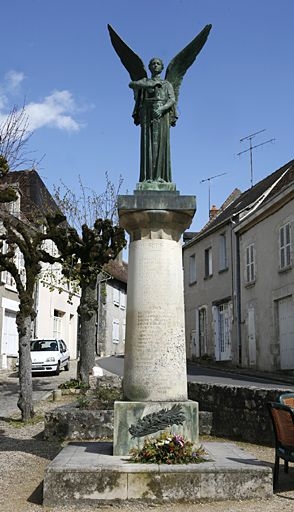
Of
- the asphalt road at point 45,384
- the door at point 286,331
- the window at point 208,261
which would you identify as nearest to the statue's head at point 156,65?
the asphalt road at point 45,384

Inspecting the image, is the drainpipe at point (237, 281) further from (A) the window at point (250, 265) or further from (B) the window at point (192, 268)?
(B) the window at point (192, 268)

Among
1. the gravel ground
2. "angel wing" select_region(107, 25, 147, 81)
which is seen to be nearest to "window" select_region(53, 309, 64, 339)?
the gravel ground

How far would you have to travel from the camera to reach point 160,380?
6.41 meters

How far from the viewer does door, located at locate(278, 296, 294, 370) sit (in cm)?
1864

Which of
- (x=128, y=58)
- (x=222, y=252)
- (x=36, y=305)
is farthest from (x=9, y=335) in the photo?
(x=128, y=58)

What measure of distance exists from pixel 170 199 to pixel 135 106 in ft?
4.85

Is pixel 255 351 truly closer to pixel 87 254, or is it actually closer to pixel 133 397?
pixel 87 254

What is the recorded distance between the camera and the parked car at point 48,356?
68.4 ft

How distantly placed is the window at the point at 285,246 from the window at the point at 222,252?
201 inches

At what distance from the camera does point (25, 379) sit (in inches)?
445

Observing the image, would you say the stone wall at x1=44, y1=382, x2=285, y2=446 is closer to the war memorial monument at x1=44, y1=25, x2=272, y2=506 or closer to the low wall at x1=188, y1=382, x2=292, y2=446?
the low wall at x1=188, y1=382, x2=292, y2=446

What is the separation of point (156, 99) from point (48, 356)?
15.6 metres

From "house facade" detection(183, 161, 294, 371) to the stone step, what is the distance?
13.4m

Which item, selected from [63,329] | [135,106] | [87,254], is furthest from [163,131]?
[63,329]
